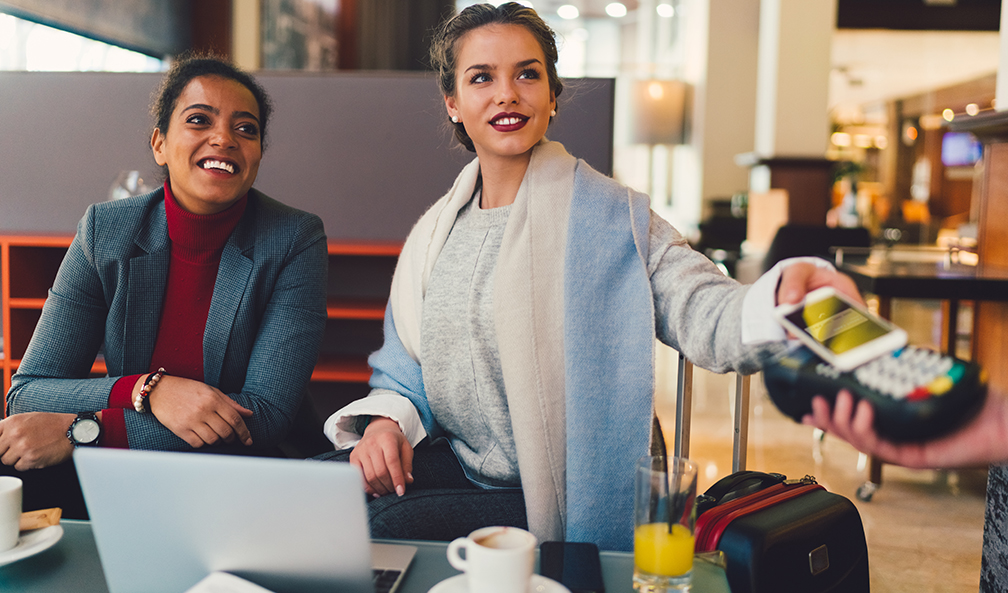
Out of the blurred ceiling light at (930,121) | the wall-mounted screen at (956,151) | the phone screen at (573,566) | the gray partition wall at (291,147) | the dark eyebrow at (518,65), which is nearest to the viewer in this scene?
the phone screen at (573,566)

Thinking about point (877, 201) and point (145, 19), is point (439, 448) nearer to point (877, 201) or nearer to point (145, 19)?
point (145, 19)

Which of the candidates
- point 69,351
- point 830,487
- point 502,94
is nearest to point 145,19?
point 69,351

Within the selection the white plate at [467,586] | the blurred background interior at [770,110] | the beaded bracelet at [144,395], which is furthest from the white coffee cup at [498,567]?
the blurred background interior at [770,110]

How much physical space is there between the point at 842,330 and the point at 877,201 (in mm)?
12512

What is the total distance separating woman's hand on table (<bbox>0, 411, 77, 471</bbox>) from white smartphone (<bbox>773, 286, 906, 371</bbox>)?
1200 mm

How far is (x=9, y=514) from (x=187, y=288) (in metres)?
0.71

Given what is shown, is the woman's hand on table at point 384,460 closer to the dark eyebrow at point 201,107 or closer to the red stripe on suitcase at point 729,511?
the red stripe on suitcase at point 729,511

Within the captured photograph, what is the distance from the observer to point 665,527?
0.84 metres

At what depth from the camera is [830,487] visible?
2852mm

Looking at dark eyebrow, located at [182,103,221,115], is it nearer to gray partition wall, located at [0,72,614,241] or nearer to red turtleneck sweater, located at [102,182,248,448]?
red turtleneck sweater, located at [102,182,248,448]

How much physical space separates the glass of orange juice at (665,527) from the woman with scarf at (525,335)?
300 mm

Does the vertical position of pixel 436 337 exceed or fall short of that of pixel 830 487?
it exceeds it

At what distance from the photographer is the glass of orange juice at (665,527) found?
2.75 ft

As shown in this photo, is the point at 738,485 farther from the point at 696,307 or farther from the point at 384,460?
the point at 384,460
